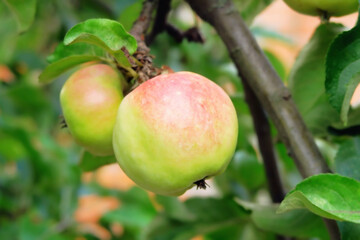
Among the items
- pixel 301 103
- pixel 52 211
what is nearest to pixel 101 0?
pixel 52 211

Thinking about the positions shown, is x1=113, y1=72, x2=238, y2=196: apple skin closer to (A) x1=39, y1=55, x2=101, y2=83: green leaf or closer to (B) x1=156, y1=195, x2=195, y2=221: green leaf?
(A) x1=39, y1=55, x2=101, y2=83: green leaf

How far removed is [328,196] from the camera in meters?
0.34

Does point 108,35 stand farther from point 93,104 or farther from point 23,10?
point 23,10

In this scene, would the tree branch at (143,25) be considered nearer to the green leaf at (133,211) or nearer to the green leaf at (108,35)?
the green leaf at (108,35)

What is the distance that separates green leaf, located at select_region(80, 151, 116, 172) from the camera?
499 millimetres

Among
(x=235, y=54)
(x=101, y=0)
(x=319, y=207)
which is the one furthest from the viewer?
(x=101, y=0)

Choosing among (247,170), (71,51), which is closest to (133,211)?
(247,170)

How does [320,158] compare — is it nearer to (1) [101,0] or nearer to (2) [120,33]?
(2) [120,33]

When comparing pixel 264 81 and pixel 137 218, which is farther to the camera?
pixel 137 218

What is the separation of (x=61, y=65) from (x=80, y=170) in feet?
1.29

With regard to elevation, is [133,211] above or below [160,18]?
below

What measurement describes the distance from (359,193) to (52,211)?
28.5 inches

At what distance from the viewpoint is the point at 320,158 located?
408 mm

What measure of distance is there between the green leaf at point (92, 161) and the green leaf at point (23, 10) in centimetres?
14
